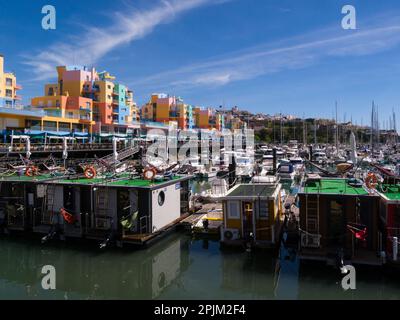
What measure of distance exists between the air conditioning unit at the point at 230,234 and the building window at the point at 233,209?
0.67m

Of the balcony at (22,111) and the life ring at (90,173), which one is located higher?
the balcony at (22,111)

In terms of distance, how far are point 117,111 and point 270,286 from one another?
7245cm

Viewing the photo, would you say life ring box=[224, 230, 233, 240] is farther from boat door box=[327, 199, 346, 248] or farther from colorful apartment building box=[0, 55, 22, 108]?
colorful apartment building box=[0, 55, 22, 108]

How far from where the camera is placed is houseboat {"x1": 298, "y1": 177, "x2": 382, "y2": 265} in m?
12.8

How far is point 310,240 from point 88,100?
65478 millimetres

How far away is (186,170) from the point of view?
38.7 meters

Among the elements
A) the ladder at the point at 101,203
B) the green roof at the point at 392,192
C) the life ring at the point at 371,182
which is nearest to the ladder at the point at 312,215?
the green roof at the point at 392,192

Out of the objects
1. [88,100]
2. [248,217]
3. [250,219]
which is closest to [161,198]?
[248,217]

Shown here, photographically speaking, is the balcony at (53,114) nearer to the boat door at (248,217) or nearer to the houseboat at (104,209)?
the houseboat at (104,209)

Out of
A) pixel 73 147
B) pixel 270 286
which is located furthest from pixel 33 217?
pixel 73 147

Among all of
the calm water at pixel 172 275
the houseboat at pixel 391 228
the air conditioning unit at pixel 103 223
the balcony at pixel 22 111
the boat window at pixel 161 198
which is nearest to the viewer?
the houseboat at pixel 391 228

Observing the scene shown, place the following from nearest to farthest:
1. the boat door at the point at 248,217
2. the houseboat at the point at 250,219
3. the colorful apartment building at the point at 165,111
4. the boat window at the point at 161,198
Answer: the houseboat at the point at 250,219
the boat door at the point at 248,217
the boat window at the point at 161,198
the colorful apartment building at the point at 165,111

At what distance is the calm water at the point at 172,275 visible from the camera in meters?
12.0
